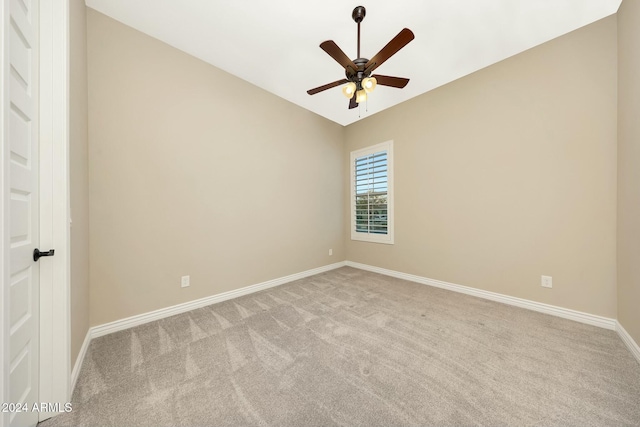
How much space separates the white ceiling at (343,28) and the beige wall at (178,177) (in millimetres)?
307

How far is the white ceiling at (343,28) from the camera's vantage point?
198 centimetres

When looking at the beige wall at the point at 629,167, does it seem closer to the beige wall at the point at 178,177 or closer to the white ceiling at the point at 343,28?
the white ceiling at the point at 343,28

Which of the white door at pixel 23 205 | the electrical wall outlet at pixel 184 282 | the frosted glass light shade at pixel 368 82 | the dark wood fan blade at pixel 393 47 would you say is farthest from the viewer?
the electrical wall outlet at pixel 184 282

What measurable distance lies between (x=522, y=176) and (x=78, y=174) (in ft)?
13.9

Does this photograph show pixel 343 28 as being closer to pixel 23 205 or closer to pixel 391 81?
pixel 391 81

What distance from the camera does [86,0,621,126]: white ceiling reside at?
1.98 metres

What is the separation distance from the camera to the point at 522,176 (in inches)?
101

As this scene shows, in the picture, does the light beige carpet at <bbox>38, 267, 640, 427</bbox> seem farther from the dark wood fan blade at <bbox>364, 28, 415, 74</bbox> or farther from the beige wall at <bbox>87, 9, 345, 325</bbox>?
the dark wood fan blade at <bbox>364, 28, 415, 74</bbox>

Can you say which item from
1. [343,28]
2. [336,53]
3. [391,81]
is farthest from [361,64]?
[343,28]

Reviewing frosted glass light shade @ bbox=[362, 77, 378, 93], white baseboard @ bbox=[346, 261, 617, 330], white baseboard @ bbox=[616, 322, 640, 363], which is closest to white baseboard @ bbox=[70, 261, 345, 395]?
white baseboard @ bbox=[346, 261, 617, 330]

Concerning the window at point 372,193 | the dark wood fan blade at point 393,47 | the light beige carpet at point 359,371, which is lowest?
the light beige carpet at point 359,371

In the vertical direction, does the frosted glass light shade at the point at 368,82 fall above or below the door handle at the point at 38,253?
above

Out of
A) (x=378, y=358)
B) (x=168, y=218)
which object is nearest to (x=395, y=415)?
(x=378, y=358)


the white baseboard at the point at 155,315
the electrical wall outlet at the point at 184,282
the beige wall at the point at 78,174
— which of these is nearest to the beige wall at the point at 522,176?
the white baseboard at the point at 155,315
